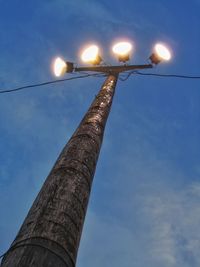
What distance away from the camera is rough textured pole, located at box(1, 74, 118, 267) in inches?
92.4

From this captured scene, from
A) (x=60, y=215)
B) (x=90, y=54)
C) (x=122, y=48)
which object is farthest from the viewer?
(x=122, y=48)

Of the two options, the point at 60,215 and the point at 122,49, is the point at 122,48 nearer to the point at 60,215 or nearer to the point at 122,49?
the point at 122,49

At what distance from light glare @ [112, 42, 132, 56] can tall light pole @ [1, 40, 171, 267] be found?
17.9ft

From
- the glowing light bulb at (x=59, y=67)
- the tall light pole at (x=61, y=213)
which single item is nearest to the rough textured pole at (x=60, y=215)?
the tall light pole at (x=61, y=213)

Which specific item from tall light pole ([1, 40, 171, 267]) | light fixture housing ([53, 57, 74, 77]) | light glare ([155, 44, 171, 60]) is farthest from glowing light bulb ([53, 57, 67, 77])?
tall light pole ([1, 40, 171, 267])

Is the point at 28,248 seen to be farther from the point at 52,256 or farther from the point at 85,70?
the point at 85,70

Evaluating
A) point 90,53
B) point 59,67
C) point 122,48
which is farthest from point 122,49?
point 59,67

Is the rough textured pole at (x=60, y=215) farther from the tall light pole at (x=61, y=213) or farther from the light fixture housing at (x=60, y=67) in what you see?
the light fixture housing at (x=60, y=67)

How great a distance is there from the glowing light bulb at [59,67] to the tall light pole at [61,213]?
5169 mm

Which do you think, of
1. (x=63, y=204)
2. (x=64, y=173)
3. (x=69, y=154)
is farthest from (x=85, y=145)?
(x=63, y=204)

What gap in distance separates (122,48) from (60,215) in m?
7.25

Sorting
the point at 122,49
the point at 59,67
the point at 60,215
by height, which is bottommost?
the point at 60,215

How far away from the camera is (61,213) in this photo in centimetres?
273

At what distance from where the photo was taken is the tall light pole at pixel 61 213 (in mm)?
2350
